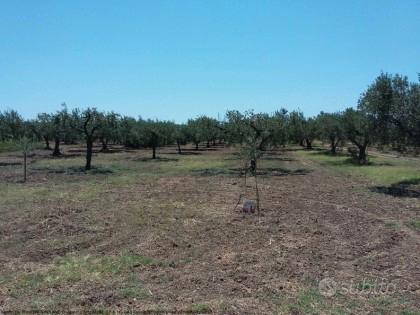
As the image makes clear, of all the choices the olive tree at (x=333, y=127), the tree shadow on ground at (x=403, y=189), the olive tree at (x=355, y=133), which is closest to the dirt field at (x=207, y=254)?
the tree shadow on ground at (x=403, y=189)

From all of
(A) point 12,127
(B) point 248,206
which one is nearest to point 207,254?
(B) point 248,206

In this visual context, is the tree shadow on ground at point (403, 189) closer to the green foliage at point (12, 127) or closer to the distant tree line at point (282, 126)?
the distant tree line at point (282, 126)

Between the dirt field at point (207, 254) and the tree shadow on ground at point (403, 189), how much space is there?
1.79 m

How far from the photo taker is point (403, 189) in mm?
27656

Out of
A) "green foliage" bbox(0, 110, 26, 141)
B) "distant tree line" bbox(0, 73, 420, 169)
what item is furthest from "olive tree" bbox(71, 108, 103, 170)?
"green foliage" bbox(0, 110, 26, 141)

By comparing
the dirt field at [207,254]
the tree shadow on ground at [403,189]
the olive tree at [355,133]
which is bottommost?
the dirt field at [207,254]

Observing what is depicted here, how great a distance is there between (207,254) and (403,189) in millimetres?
19309

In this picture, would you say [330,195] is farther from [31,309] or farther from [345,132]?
[345,132]

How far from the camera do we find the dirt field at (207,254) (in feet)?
27.8

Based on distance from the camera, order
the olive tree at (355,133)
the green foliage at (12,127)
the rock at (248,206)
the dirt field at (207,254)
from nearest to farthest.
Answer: the dirt field at (207,254) < the rock at (248,206) < the olive tree at (355,133) < the green foliage at (12,127)

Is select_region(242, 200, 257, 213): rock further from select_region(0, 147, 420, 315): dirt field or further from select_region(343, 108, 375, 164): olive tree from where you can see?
select_region(343, 108, 375, 164): olive tree

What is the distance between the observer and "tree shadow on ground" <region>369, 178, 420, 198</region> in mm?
25295

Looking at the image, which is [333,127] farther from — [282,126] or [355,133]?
[282,126]

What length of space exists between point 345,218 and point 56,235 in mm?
10088
